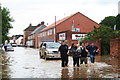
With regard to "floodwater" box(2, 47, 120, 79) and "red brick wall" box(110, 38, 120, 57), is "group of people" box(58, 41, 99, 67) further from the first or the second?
"red brick wall" box(110, 38, 120, 57)

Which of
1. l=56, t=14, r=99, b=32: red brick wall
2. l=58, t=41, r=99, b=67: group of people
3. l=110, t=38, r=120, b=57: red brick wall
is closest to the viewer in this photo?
l=58, t=41, r=99, b=67: group of people

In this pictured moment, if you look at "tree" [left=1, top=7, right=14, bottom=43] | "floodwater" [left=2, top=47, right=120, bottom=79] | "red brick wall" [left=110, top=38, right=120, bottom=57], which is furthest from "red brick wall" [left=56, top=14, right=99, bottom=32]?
"floodwater" [left=2, top=47, right=120, bottom=79]

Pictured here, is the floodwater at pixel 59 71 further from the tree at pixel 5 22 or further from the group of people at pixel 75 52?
the tree at pixel 5 22

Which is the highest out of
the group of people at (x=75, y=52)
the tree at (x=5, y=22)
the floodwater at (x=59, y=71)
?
the tree at (x=5, y=22)

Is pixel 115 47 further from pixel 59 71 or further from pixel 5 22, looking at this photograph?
pixel 5 22

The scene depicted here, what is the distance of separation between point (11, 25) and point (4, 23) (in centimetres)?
505

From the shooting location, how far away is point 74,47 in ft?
53.6

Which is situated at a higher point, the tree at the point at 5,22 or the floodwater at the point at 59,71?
the tree at the point at 5,22

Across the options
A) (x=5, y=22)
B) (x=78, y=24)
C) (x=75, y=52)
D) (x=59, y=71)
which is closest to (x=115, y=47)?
(x=75, y=52)

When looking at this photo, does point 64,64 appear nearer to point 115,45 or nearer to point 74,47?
point 74,47

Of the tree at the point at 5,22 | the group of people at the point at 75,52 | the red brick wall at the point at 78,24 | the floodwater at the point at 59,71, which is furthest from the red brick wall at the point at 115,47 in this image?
the red brick wall at the point at 78,24

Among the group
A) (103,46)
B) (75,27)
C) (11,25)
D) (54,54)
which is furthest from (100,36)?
(75,27)

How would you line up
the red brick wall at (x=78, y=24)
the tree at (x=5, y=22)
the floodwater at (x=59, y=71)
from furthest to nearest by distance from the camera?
the red brick wall at (x=78, y=24) < the tree at (x=5, y=22) < the floodwater at (x=59, y=71)

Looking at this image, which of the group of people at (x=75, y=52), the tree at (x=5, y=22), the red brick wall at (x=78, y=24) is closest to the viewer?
the group of people at (x=75, y=52)
